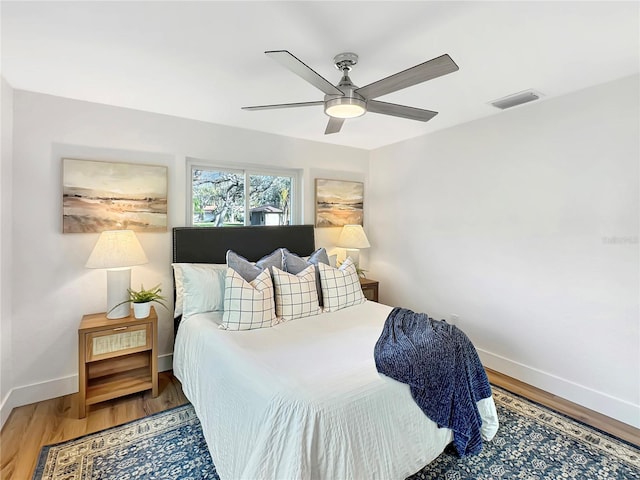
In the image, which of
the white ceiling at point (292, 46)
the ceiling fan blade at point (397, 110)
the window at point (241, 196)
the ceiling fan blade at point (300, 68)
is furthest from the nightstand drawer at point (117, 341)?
the ceiling fan blade at point (397, 110)

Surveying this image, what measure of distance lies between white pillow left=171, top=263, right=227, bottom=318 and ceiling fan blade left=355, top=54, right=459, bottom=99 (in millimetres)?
1886

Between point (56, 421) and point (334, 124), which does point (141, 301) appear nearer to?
point (56, 421)

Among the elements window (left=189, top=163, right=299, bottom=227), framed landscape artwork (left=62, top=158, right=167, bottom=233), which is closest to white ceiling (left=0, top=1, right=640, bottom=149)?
framed landscape artwork (left=62, top=158, right=167, bottom=233)

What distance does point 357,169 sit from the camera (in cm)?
450

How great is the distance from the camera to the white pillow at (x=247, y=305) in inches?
95.5

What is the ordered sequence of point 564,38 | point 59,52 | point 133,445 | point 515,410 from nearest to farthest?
point 564,38 → point 59,52 → point 133,445 → point 515,410

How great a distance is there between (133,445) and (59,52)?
251cm

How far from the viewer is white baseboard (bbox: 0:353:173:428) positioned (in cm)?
242

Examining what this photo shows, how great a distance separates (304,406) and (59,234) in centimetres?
254

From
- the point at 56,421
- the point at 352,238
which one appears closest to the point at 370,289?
the point at 352,238

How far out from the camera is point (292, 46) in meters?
1.91

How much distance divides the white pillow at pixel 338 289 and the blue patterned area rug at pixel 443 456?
1.33 meters

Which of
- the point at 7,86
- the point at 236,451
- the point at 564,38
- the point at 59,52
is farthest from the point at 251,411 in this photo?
the point at 7,86

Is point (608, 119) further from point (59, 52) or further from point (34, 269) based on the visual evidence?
point (34, 269)
